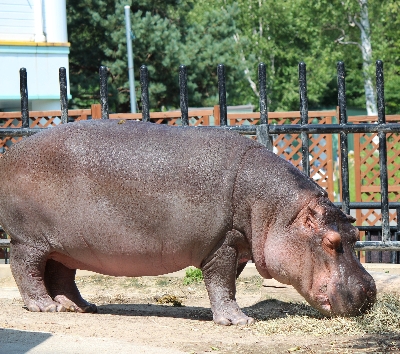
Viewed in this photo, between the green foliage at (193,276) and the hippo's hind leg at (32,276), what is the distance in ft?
5.82

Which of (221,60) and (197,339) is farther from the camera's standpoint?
(221,60)

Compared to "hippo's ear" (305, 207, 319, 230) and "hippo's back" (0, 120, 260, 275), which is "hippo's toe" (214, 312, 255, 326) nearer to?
"hippo's back" (0, 120, 260, 275)

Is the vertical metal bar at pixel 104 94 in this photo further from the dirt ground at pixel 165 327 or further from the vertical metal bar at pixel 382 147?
the vertical metal bar at pixel 382 147

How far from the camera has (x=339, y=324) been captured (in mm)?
5664

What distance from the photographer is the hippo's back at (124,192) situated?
596cm

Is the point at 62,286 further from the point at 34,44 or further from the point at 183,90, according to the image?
the point at 34,44

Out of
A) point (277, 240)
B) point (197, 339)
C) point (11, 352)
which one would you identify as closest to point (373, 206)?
point (277, 240)

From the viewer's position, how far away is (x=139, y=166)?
604 centimetres

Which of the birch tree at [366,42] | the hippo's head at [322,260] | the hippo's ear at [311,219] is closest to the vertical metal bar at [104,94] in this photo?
the hippo's head at [322,260]

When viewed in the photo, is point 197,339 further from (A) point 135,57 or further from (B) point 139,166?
(A) point 135,57

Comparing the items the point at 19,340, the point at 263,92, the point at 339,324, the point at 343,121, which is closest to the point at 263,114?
the point at 263,92

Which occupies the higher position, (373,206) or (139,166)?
(139,166)

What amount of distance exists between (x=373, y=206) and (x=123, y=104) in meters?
18.0

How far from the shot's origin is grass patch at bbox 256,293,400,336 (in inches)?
221
